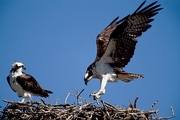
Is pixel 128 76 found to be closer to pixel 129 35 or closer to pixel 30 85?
pixel 129 35

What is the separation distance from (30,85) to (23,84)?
0.48 feet

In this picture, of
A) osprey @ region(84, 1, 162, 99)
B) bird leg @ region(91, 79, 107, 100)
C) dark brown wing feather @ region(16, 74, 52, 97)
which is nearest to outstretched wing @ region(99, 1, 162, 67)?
osprey @ region(84, 1, 162, 99)

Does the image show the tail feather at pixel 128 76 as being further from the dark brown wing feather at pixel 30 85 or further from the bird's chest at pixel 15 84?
the bird's chest at pixel 15 84

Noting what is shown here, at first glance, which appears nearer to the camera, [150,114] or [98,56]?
[150,114]

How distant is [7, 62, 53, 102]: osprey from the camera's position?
30.2ft

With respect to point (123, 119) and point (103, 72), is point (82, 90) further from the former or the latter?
point (103, 72)

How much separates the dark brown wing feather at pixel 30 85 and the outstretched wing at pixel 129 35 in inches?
58.5

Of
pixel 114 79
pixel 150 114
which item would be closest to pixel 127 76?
pixel 114 79

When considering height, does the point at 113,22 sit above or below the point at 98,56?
above

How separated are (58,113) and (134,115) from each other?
1327 mm

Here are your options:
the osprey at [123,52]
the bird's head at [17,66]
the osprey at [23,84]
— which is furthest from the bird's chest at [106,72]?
the bird's head at [17,66]

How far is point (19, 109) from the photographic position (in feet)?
26.8

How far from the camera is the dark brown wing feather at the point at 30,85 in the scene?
30.1ft

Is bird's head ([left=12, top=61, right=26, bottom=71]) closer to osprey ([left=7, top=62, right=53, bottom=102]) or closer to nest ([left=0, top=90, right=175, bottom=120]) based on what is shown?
osprey ([left=7, top=62, right=53, bottom=102])
